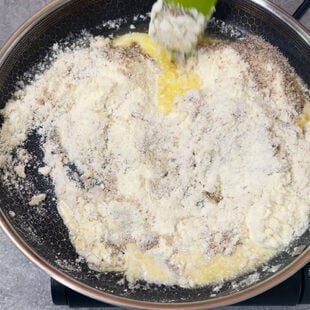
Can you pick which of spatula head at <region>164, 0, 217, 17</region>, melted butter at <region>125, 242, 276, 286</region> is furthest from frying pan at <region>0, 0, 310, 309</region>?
spatula head at <region>164, 0, 217, 17</region>

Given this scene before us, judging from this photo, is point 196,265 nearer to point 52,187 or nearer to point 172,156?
point 172,156

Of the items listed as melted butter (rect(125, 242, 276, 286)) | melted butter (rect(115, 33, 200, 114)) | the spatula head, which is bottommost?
melted butter (rect(125, 242, 276, 286))

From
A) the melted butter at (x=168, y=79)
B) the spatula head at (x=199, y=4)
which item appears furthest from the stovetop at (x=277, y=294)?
the spatula head at (x=199, y=4)

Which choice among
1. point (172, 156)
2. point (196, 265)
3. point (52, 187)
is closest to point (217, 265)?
point (196, 265)

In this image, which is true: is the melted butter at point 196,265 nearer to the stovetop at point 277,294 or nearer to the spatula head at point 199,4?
the stovetop at point 277,294

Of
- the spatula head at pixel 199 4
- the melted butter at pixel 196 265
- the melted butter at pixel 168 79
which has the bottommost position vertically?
the melted butter at pixel 196 265

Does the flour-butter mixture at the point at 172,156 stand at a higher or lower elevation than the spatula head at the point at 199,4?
lower

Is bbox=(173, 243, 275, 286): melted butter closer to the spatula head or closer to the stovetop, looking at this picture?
the stovetop

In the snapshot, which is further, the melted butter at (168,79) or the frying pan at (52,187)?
the melted butter at (168,79)
